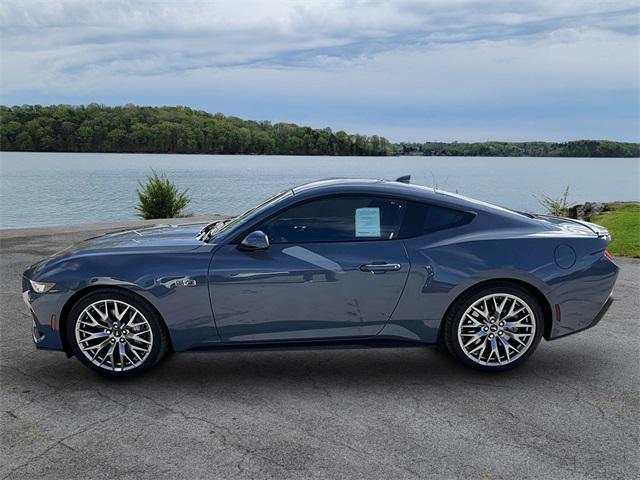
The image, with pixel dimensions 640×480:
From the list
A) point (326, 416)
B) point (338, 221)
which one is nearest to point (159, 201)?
point (338, 221)

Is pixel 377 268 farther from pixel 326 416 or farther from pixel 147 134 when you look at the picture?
pixel 147 134

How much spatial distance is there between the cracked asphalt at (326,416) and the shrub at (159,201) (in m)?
13.3

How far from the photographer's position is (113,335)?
15.5ft

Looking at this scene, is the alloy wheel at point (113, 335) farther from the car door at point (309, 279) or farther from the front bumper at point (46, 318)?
the car door at point (309, 279)

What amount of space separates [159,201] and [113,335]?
14.6m

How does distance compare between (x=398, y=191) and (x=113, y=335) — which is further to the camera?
(x=398, y=191)

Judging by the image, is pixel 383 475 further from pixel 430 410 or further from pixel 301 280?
pixel 301 280

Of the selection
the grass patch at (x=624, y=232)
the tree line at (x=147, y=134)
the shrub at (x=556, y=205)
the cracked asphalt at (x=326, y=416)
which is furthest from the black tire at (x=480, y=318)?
the tree line at (x=147, y=134)

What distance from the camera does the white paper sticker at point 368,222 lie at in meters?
4.81

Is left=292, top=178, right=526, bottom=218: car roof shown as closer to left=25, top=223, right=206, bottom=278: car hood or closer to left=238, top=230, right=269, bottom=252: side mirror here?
left=238, top=230, right=269, bottom=252: side mirror

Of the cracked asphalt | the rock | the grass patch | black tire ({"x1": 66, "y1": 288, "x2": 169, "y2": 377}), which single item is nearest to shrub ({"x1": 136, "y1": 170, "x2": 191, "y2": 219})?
the rock

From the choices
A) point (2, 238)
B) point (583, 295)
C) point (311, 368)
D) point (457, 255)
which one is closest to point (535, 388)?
point (583, 295)

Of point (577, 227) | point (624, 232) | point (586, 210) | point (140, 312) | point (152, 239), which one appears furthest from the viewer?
point (586, 210)

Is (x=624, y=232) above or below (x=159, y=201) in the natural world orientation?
below
